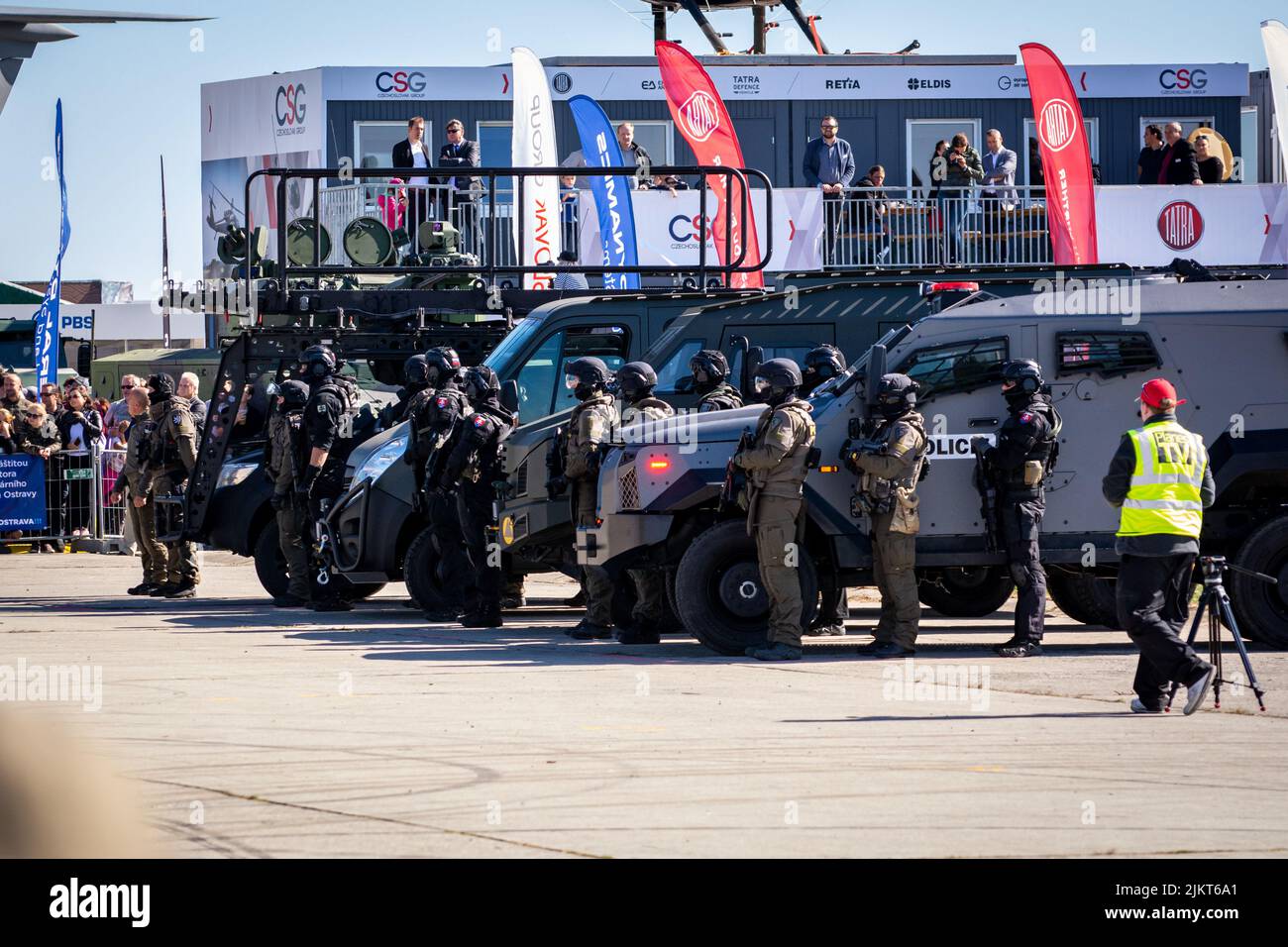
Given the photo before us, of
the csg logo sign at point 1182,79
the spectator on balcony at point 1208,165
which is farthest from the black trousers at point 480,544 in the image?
the csg logo sign at point 1182,79

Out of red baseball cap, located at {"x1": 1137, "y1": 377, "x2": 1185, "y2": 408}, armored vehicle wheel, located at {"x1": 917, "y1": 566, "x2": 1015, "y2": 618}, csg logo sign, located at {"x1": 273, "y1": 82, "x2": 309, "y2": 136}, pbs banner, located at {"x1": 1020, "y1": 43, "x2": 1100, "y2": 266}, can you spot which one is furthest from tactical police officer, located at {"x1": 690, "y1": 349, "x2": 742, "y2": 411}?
csg logo sign, located at {"x1": 273, "y1": 82, "x2": 309, "y2": 136}

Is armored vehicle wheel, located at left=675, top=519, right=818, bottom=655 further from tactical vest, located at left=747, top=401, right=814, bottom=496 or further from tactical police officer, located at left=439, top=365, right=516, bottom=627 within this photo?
tactical police officer, located at left=439, top=365, right=516, bottom=627

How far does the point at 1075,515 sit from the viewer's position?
12922mm

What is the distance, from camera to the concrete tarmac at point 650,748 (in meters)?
6.83

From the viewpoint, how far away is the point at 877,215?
2394 centimetres

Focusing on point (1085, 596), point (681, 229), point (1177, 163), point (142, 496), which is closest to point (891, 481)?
point (1085, 596)

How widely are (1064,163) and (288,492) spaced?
1111 centimetres

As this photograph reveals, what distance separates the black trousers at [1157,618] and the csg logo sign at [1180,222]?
619 inches

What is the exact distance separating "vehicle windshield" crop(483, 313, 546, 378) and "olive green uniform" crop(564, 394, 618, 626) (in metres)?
1.78

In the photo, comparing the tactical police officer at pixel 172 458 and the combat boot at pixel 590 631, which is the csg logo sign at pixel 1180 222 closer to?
the tactical police officer at pixel 172 458

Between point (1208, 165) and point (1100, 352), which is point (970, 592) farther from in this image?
point (1208, 165)

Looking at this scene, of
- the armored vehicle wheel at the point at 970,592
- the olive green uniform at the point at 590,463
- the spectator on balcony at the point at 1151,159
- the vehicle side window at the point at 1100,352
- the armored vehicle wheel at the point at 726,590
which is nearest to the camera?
the armored vehicle wheel at the point at 726,590

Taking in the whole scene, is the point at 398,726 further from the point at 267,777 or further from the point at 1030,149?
the point at 1030,149
